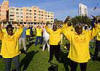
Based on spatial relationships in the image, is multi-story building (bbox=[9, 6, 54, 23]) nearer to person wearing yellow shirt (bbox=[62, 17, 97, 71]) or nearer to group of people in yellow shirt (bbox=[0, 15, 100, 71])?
group of people in yellow shirt (bbox=[0, 15, 100, 71])

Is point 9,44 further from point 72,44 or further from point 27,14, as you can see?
point 27,14

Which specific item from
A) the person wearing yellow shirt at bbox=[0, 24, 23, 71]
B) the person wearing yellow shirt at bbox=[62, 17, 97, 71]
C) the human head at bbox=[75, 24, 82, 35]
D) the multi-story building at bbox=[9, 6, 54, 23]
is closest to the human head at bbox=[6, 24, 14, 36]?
the person wearing yellow shirt at bbox=[0, 24, 23, 71]

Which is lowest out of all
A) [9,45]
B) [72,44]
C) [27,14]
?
[9,45]

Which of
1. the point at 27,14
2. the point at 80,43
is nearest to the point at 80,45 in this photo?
the point at 80,43

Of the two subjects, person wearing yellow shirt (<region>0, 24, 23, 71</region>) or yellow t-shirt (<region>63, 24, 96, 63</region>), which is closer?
yellow t-shirt (<region>63, 24, 96, 63</region>)

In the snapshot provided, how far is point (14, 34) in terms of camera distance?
7.09 m

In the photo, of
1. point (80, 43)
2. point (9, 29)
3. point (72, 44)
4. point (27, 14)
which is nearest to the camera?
point (80, 43)

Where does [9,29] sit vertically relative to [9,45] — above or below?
above

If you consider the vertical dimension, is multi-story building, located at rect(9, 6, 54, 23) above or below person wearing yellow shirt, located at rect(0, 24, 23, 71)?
above

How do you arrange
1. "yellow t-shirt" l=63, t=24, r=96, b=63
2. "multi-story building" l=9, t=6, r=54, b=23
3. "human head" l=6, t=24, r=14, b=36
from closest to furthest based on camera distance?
"yellow t-shirt" l=63, t=24, r=96, b=63 → "human head" l=6, t=24, r=14, b=36 → "multi-story building" l=9, t=6, r=54, b=23

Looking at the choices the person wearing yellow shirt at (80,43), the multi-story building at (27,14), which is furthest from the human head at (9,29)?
the multi-story building at (27,14)

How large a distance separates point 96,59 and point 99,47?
645 mm

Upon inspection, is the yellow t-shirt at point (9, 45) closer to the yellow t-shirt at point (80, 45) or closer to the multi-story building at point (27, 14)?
the yellow t-shirt at point (80, 45)

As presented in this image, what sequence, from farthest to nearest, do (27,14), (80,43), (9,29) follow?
(27,14)
(9,29)
(80,43)
